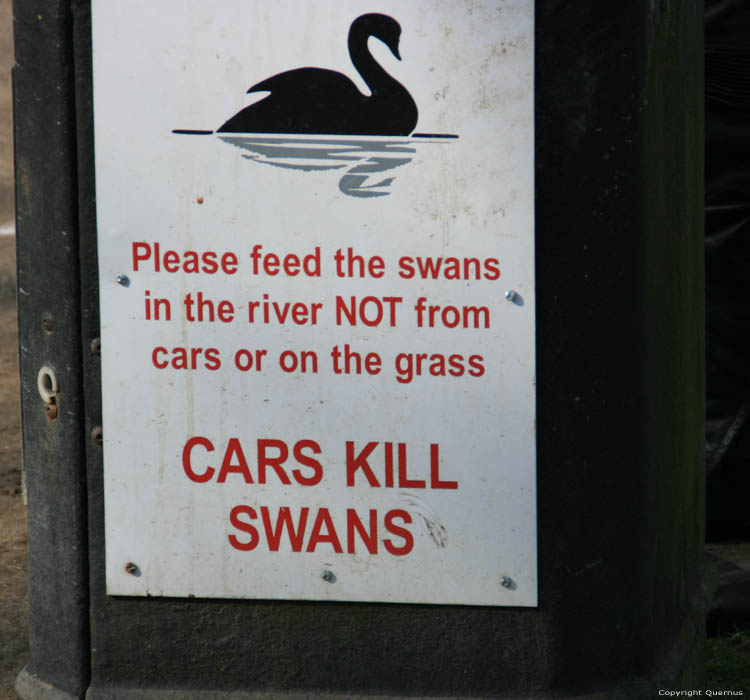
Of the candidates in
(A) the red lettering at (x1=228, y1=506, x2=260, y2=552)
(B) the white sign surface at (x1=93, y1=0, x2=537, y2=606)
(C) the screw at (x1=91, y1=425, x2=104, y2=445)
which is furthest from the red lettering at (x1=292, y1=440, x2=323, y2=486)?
(C) the screw at (x1=91, y1=425, x2=104, y2=445)

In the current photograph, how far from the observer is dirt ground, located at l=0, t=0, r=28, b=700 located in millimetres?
3848

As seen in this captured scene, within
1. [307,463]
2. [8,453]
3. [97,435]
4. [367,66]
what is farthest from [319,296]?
[8,453]

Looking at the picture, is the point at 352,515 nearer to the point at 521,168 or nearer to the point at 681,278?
the point at 521,168

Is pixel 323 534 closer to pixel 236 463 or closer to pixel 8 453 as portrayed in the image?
pixel 236 463

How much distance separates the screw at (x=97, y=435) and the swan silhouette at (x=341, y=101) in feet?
2.26

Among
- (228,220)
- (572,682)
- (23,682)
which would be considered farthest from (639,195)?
(23,682)

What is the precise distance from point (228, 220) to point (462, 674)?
1.06 metres

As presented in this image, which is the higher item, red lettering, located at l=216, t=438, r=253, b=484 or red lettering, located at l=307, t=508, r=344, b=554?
red lettering, located at l=216, t=438, r=253, b=484

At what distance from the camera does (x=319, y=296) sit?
8.21ft

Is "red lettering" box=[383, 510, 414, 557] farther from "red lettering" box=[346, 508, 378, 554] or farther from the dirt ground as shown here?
the dirt ground

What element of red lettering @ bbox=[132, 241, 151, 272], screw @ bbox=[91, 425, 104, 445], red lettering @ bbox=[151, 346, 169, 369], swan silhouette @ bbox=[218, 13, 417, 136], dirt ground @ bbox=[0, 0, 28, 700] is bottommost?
dirt ground @ bbox=[0, 0, 28, 700]

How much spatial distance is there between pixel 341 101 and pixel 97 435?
88 cm

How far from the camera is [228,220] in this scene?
2510mm

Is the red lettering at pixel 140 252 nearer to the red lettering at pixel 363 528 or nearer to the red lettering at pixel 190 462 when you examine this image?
the red lettering at pixel 190 462
